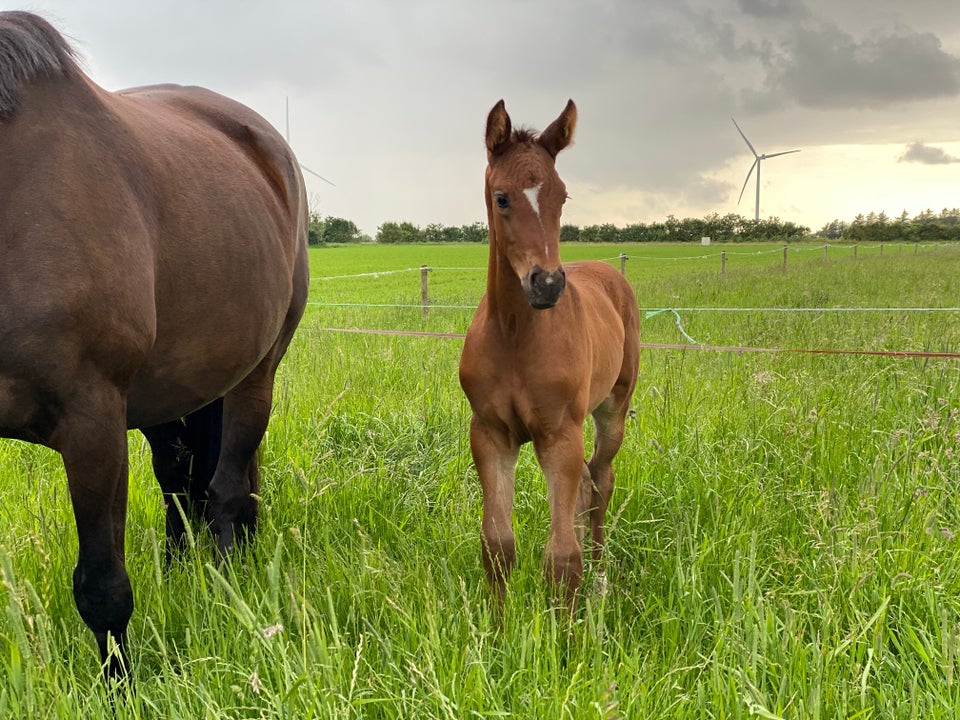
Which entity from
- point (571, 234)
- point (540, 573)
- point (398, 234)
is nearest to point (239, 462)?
point (540, 573)

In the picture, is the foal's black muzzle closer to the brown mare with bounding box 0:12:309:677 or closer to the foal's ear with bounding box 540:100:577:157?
the foal's ear with bounding box 540:100:577:157

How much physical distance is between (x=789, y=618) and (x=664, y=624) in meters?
0.55

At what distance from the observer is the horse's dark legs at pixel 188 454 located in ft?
11.0

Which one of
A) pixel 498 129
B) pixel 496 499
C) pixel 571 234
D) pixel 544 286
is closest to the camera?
pixel 544 286

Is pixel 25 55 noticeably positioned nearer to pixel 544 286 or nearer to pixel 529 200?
pixel 529 200

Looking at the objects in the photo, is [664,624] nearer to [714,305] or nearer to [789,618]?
[789,618]

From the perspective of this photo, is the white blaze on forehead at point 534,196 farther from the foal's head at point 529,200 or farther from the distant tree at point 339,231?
the distant tree at point 339,231

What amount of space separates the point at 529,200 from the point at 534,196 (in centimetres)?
2

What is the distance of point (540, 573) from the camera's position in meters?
2.51

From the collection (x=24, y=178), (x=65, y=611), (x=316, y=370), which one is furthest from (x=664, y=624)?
(x=316, y=370)

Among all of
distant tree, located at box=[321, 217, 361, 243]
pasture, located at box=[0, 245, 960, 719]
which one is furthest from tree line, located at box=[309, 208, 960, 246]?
pasture, located at box=[0, 245, 960, 719]

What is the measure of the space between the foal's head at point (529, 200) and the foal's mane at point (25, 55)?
1.37 metres

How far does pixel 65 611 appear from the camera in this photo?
246 cm

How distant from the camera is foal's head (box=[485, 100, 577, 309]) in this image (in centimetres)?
214
